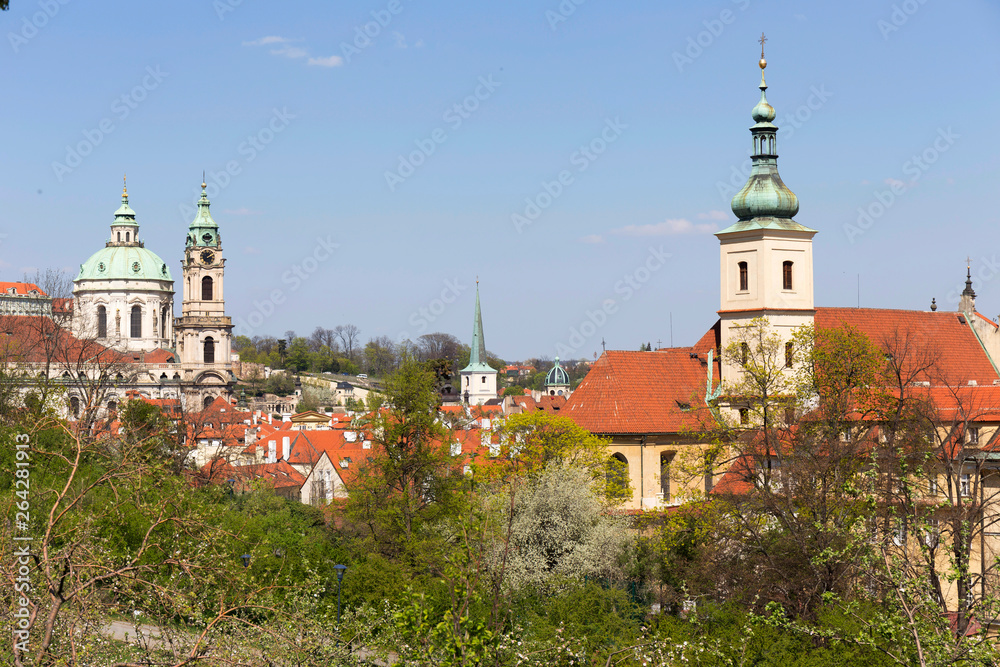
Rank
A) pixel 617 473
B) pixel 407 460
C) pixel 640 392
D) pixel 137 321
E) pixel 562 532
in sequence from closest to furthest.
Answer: pixel 562 532 → pixel 407 460 → pixel 617 473 → pixel 640 392 → pixel 137 321

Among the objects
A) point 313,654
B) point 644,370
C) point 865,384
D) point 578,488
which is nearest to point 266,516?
point 578,488

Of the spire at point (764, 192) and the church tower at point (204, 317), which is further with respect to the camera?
the church tower at point (204, 317)

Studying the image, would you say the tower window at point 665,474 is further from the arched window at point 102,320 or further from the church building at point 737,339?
the arched window at point 102,320

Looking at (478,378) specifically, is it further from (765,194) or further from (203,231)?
(765,194)

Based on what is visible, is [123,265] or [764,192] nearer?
[764,192]

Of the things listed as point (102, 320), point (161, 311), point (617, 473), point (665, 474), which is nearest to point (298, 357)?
point (161, 311)

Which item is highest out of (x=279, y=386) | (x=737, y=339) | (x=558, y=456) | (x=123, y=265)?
(x=123, y=265)

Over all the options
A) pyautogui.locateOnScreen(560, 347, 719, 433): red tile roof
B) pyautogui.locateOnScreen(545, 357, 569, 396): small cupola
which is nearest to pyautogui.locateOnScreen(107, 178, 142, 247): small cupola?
pyautogui.locateOnScreen(545, 357, 569, 396): small cupola

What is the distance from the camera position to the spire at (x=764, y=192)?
3891 centimetres

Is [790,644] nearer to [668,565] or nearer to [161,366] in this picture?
[668,565]

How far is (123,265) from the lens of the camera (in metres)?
132

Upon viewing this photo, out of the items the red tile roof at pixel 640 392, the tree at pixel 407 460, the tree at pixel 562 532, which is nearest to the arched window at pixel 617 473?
the red tile roof at pixel 640 392

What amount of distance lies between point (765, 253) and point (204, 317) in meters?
91.8

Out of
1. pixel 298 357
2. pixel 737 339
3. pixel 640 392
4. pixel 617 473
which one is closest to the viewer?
pixel 617 473
